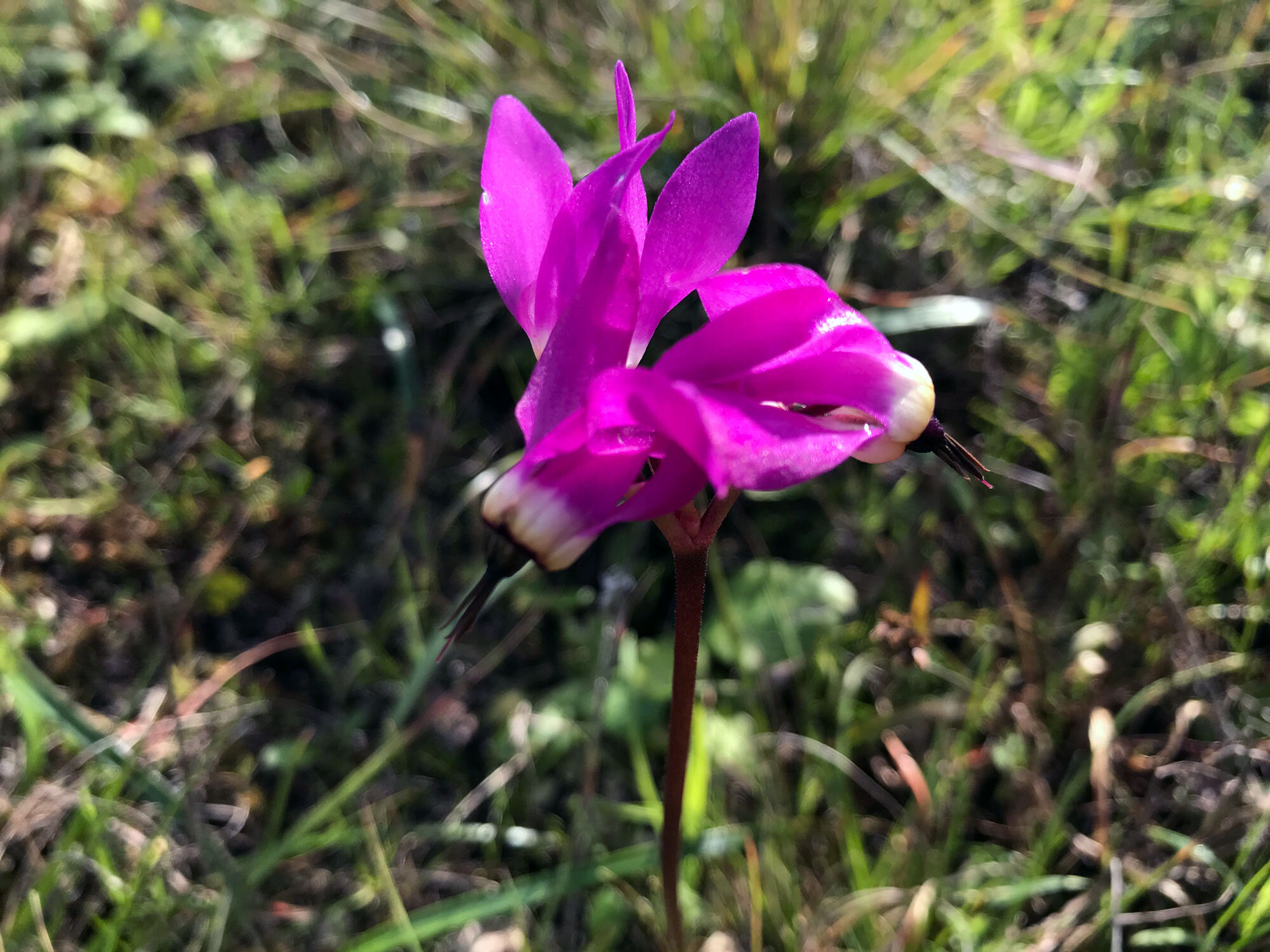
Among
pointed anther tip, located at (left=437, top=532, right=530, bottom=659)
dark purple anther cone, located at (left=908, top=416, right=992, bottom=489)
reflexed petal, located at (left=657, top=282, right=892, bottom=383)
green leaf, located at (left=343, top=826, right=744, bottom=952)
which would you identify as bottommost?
green leaf, located at (left=343, top=826, right=744, bottom=952)

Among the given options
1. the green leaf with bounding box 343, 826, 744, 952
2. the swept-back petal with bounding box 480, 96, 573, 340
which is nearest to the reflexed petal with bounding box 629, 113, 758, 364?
the swept-back petal with bounding box 480, 96, 573, 340

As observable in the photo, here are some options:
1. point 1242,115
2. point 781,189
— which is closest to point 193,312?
point 781,189

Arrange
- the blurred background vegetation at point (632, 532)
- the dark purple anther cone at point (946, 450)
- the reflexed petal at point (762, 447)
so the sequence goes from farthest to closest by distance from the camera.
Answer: the blurred background vegetation at point (632, 532), the dark purple anther cone at point (946, 450), the reflexed petal at point (762, 447)

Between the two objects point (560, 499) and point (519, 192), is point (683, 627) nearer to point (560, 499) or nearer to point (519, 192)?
point (560, 499)

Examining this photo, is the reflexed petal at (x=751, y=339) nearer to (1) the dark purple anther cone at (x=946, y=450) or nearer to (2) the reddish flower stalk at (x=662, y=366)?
(2) the reddish flower stalk at (x=662, y=366)

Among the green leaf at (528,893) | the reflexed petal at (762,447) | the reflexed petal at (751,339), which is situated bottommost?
the green leaf at (528,893)

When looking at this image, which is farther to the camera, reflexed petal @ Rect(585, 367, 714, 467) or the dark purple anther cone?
the dark purple anther cone

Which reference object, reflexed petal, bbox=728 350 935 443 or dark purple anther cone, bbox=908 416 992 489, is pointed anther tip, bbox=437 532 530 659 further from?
dark purple anther cone, bbox=908 416 992 489

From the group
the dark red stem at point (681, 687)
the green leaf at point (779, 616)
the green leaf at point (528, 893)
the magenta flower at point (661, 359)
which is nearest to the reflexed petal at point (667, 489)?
the magenta flower at point (661, 359)
